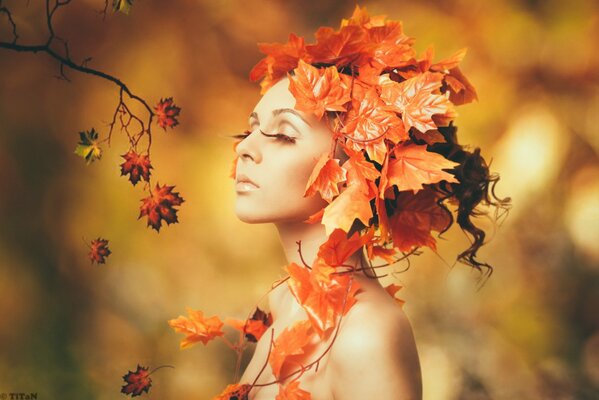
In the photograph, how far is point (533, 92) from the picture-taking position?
1.61 m

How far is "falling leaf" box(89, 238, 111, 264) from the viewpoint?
1525 millimetres

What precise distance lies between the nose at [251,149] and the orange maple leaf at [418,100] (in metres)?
0.27

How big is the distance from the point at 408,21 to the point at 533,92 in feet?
1.20

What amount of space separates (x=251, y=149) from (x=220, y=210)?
0.51 metres

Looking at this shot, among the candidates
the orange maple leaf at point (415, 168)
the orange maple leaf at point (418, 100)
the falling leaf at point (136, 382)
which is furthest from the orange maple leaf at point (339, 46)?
the falling leaf at point (136, 382)

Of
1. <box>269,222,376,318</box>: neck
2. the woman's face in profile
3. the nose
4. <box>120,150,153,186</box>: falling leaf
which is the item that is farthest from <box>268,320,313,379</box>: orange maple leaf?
<box>120,150,153,186</box>: falling leaf

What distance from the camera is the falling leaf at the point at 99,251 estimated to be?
1.53 m

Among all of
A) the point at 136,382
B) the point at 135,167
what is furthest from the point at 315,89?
the point at 136,382

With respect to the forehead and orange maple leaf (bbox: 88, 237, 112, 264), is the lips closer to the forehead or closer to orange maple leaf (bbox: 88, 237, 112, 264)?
the forehead

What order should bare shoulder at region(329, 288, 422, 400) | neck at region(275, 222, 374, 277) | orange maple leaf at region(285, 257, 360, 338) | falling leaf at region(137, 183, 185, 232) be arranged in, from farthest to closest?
falling leaf at region(137, 183, 185, 232)
neck at region(275, 222, 374, 277)
orange maple leaf at region(285, 257, 360, 338)
bare shoulder at region(329, 288, 422, 400)

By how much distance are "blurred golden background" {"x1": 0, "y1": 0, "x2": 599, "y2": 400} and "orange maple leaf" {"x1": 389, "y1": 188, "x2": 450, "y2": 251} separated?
14.9 inches

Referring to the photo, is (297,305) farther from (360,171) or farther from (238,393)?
(360,171)

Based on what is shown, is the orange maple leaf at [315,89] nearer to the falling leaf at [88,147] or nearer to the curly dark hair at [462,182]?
the curly dark hair at [462,182]

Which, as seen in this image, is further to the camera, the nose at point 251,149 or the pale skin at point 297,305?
the nose at point 251,149
